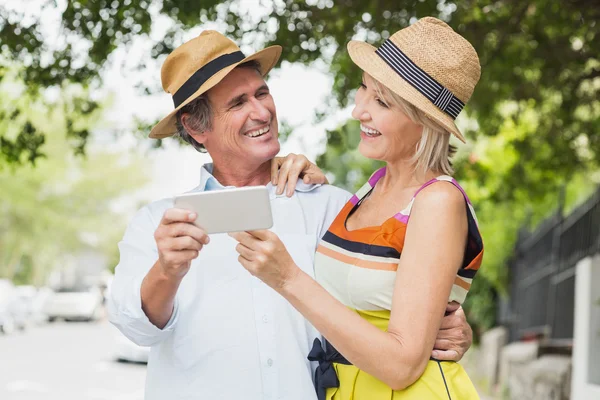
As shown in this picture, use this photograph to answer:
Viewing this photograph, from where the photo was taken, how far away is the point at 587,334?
7.01m

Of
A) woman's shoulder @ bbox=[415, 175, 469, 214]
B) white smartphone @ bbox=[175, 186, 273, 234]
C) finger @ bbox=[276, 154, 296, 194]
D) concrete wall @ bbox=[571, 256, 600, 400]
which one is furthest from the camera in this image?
concrete wall @ bbox=[571, 256, 600, 400]

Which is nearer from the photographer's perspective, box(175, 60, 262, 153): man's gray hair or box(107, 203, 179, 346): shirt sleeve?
box(107, 203, 179, 346): shirt sleeve

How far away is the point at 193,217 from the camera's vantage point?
2287mm

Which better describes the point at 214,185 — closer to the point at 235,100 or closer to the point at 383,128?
the point at 235,100

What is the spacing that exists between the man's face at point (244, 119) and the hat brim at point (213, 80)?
83 mm

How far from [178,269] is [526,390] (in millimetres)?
7084

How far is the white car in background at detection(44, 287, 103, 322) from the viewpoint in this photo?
1259 inches

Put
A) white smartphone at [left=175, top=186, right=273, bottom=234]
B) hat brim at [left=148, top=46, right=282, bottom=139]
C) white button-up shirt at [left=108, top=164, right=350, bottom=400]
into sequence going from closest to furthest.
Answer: white smartphone at [left=175, top=186, right=273, bottom=234] → white button-up shirt at [left=108, top=164, right=350, bottom=400] → hat brim at [left=148, top=46, right=282, bottom=139]

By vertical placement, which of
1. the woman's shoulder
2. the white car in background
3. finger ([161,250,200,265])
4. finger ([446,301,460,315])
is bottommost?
finger ([446,301,460,315])

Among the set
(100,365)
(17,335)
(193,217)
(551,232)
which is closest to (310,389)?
(193,217)

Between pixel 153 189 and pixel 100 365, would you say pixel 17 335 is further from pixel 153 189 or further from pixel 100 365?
pixel 153 189

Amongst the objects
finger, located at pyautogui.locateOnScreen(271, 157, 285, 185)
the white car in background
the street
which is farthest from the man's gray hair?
the white car in background

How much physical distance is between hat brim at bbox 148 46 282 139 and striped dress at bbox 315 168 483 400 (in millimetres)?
820

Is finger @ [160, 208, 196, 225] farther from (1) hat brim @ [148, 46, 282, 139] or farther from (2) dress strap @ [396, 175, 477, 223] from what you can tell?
(1) hat brim @ [148, 46, 282, 139]
